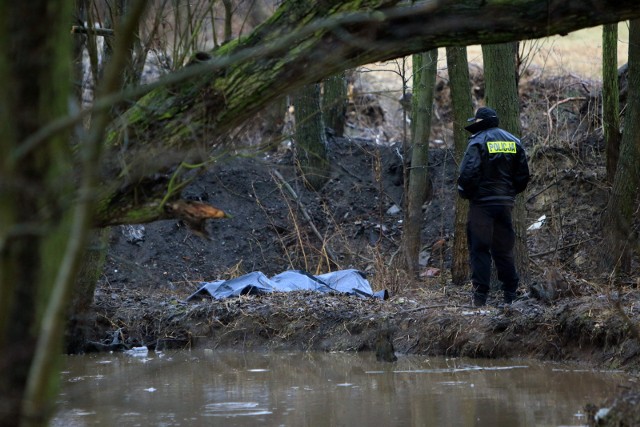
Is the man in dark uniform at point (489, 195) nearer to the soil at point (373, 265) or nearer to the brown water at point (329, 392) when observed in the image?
the soil at point (373, 265)

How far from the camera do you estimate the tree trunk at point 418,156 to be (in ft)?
44.3

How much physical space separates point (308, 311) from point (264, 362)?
1.25 meters

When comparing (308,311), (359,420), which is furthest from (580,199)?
(359,420)

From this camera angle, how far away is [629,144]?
Answer: 12.1 meters

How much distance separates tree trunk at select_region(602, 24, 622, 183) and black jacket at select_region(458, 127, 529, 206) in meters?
3.91

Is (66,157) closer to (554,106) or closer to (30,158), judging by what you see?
(30,158)

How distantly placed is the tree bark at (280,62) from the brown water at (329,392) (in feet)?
4.87

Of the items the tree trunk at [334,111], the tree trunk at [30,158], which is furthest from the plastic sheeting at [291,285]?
the tree trunk at [30,158]

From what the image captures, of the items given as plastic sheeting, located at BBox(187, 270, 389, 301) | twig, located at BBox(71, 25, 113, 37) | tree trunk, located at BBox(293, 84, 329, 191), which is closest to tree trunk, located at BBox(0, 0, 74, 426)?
twig, located at BBox(71, 25, 113, 37)

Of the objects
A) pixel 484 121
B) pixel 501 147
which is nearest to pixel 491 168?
pixel 501 147

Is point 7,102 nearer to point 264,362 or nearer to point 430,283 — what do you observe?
point 264,362

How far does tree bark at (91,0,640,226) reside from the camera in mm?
4598

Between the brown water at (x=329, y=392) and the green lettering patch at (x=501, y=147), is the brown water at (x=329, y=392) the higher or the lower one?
the lower one

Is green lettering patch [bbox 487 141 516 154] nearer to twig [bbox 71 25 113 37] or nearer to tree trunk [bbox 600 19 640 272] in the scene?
tree trunk [bbox 600 19 640 272]
